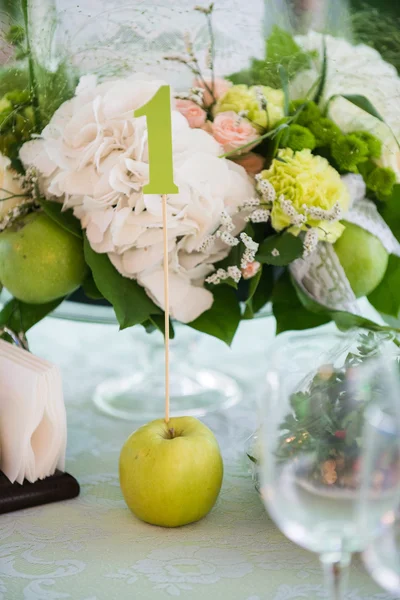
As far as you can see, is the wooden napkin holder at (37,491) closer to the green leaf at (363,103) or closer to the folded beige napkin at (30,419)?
the folded beige napkin at (30,419)

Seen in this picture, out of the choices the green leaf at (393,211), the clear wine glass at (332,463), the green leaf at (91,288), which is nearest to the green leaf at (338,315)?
the green leaf at (393,211)

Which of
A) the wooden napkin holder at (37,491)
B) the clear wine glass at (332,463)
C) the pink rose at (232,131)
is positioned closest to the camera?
the clear wine glass at (332,463)

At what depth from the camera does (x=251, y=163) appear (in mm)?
828

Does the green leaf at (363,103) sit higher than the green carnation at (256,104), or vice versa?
the green leaf at (363,103)

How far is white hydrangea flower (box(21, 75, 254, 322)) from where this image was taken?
750 mm

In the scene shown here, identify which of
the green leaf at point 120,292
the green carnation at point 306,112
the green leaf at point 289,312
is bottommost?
the green leaf at point 289,312

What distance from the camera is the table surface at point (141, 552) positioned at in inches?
22.8

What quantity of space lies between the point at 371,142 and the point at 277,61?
14 centimetres

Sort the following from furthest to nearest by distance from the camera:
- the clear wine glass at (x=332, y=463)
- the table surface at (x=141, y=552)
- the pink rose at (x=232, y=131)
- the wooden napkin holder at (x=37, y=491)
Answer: the pink rose at (x=232, y=131)
the wooden napkin holder at (x=37, y=491)
the table surface at (x=141, y=552)
the clear wine glass at (x=332, y=463)

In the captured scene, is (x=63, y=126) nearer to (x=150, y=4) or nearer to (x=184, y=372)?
(x=150, y=4)

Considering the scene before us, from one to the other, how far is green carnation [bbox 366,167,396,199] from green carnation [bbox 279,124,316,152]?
3.3 inches

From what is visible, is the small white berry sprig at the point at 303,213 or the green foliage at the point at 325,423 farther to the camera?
the small white berry sprig at the point at 303,213

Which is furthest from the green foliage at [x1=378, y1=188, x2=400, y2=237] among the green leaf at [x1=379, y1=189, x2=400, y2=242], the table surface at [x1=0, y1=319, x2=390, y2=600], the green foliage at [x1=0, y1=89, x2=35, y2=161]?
the green foliage at [x1=0, y1=89, x2=35, y2=161]

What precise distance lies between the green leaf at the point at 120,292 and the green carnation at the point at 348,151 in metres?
0.26
